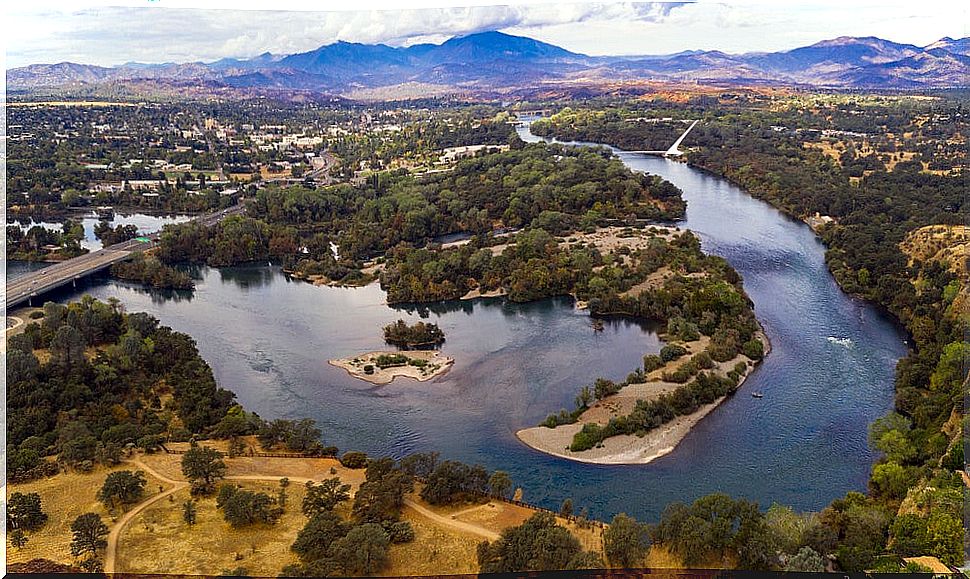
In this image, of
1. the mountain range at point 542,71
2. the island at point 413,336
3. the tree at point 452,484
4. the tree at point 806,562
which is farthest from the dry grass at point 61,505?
the mountain range at point 542,71

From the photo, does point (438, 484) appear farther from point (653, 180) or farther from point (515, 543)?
point (653, 180)

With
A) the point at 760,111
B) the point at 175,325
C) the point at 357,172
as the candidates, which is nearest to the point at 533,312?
the point at 175,325

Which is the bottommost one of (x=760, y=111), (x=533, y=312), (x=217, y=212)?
(x=533, y=312)

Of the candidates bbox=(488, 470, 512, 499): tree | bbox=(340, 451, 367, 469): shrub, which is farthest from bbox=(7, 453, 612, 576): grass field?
bbox=(340, 451, 367, 469): shrub

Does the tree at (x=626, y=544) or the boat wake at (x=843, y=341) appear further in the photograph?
the boat wake at (x=843, y=341)

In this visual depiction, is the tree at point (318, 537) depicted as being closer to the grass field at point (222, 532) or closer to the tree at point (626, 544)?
the grass field at point (222, 532)
